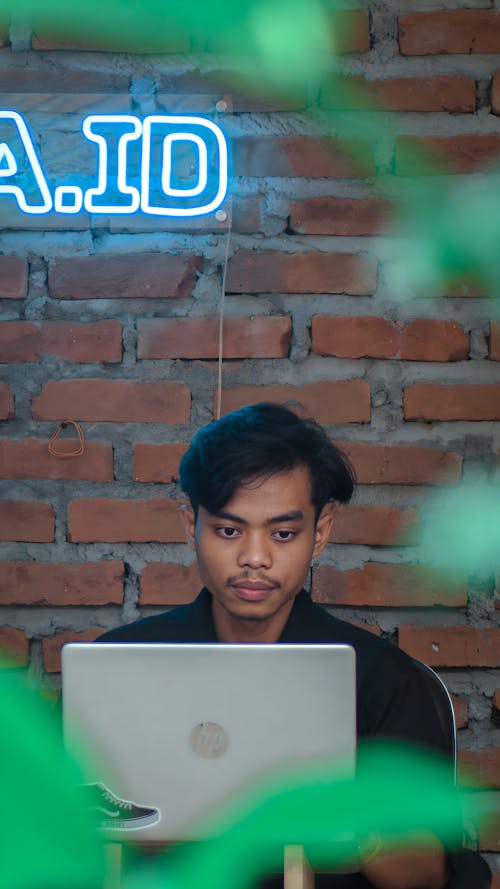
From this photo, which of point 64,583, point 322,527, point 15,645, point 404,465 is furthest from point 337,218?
point 15,645

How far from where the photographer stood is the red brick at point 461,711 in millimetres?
1780

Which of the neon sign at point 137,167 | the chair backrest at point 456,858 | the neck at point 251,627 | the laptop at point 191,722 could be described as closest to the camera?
the laptop at point 191,722

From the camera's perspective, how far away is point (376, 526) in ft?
5.85

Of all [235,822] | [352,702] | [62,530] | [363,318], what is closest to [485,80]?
[363,318]

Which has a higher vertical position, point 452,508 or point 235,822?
point 452,508

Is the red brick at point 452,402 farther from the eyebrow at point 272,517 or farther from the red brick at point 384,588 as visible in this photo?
the eyebrow at point 272,517

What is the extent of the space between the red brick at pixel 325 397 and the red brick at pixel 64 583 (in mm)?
356

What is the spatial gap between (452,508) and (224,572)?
482mm

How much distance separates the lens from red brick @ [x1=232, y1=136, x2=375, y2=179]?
5.90ft

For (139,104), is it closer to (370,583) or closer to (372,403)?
(372,403)

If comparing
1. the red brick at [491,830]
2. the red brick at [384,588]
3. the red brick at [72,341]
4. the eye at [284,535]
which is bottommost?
the red brick at [491,830]

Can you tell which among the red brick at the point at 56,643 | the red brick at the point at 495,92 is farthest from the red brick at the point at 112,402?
the red brick at the point at 495,92

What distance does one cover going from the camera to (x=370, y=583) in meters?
1.78

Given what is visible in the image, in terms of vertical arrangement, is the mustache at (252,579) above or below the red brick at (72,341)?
below
